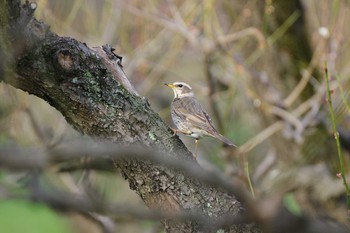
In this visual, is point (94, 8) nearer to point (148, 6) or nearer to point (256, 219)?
point (148, 6)

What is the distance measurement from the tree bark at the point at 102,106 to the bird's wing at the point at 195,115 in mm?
1859

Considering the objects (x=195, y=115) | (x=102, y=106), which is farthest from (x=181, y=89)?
(x=102, y=106)

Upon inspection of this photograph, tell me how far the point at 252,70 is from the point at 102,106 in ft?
11.1

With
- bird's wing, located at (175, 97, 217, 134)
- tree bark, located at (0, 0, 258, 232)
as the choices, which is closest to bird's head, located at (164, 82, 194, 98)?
bird's wing, located at (175, 97, 217, 134)

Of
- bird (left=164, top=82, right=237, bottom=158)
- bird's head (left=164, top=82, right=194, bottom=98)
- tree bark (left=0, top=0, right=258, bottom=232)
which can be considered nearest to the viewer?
tree bark (left=0, top=0, right=258, bottom=232)

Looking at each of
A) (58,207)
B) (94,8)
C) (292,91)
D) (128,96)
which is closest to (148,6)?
(94,8)

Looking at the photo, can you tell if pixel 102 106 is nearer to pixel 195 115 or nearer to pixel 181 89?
pixel 195 115

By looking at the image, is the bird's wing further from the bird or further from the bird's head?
the bird's head

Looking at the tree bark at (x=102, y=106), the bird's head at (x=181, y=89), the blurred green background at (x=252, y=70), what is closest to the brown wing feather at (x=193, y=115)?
the bird's head at (x=181, y=89)

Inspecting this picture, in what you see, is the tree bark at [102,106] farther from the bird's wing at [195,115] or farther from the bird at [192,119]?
the bird's wing at [195,115]

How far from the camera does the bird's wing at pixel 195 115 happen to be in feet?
14.9

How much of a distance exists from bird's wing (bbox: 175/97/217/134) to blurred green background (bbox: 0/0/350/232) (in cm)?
44

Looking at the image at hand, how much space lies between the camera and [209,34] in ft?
17.1

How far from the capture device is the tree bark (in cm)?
249
